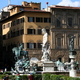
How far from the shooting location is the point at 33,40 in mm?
66188

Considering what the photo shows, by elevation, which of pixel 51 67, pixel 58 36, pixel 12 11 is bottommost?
pixel 51 67

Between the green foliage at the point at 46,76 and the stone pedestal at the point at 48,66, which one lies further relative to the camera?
the stone pedestal at the point at 48,66

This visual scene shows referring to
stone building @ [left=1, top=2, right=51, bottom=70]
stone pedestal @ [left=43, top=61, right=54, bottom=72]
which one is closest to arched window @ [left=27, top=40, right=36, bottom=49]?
stone building @ [left=1, top=2, right=51, bottom=70]

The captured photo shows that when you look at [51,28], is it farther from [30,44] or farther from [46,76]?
[46,76]

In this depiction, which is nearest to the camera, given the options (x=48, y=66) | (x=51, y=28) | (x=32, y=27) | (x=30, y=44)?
(x=48, y=66)

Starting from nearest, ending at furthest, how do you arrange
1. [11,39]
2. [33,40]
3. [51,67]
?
[51,67] < [33,40] < [11,39]

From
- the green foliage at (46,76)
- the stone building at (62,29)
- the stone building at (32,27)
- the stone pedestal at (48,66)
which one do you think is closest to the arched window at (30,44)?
the stone building at (32,27)

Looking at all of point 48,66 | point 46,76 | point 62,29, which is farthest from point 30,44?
point 46,76

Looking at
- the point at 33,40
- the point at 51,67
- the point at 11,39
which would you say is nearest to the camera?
the point at 51,67

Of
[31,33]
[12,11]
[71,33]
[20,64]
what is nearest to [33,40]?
[31,33]

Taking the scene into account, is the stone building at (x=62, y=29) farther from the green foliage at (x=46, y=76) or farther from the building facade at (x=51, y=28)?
the green foliage at (x=46, y=76)

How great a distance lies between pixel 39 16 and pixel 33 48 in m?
5.58

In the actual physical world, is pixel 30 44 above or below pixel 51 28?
below

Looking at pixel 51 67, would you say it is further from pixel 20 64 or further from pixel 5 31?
pixel 5 31
